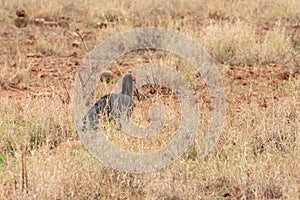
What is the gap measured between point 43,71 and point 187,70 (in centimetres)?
167

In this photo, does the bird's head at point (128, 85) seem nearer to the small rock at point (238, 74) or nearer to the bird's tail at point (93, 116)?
the bird's tail at point (93, 116)

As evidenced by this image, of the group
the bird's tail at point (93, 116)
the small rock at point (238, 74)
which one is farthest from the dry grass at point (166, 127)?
the bird's tail at point (93, 116)

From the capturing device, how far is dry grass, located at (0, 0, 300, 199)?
3736 millimetres

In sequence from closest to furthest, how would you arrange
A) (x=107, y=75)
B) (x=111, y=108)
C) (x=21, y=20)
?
(x=111, y=108)
(x=107, y=75)
(x=21, y=20)

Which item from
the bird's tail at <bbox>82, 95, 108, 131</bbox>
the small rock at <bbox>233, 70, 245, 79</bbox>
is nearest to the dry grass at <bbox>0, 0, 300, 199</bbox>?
the small rock at <bbox>233, 70, 245, 79</bbox>

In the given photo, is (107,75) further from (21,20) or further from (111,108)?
(21,20)

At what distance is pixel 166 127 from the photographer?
4859 mm

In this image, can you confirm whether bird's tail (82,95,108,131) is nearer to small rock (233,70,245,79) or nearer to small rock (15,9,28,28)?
small rock (233,70,245,79)

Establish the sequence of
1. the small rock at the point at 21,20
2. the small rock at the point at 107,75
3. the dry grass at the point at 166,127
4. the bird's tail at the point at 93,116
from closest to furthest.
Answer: the dry grass at the point at 166,127 < the bird's tail at the point at 93,116 < the small rock at the point at 107,75 < the small rock at the point at 21,20

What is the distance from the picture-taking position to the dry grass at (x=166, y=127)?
3.74 metres

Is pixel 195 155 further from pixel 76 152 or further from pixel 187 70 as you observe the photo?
pixel 187 70

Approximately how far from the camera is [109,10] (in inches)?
408

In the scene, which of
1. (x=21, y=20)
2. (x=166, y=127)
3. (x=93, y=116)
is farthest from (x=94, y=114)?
(x=21, y=20)

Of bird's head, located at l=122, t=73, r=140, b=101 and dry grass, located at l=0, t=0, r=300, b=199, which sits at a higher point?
bird's head, located at l=122, t=73, r=140, b=101
